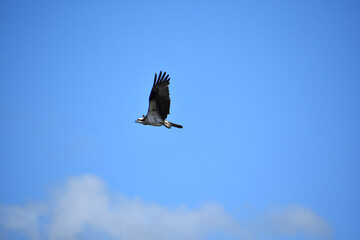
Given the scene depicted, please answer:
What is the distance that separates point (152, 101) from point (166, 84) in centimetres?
150

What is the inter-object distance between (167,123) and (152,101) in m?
1.87

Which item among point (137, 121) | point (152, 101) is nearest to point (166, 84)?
point (152, 101)

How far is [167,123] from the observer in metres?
33.8

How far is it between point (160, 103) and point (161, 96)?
1.67 feet

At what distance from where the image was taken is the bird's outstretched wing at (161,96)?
32750 millimetres

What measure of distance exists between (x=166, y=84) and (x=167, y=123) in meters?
2.76

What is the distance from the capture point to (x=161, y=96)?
32938 millimetres

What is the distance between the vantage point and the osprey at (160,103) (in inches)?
1290

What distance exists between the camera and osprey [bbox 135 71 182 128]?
3276cm

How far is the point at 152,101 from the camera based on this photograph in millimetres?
33156

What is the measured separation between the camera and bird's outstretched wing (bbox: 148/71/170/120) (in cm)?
3275

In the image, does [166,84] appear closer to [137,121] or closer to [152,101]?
[152,101]

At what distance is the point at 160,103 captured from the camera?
33156mm

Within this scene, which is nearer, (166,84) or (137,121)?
(166,84)
